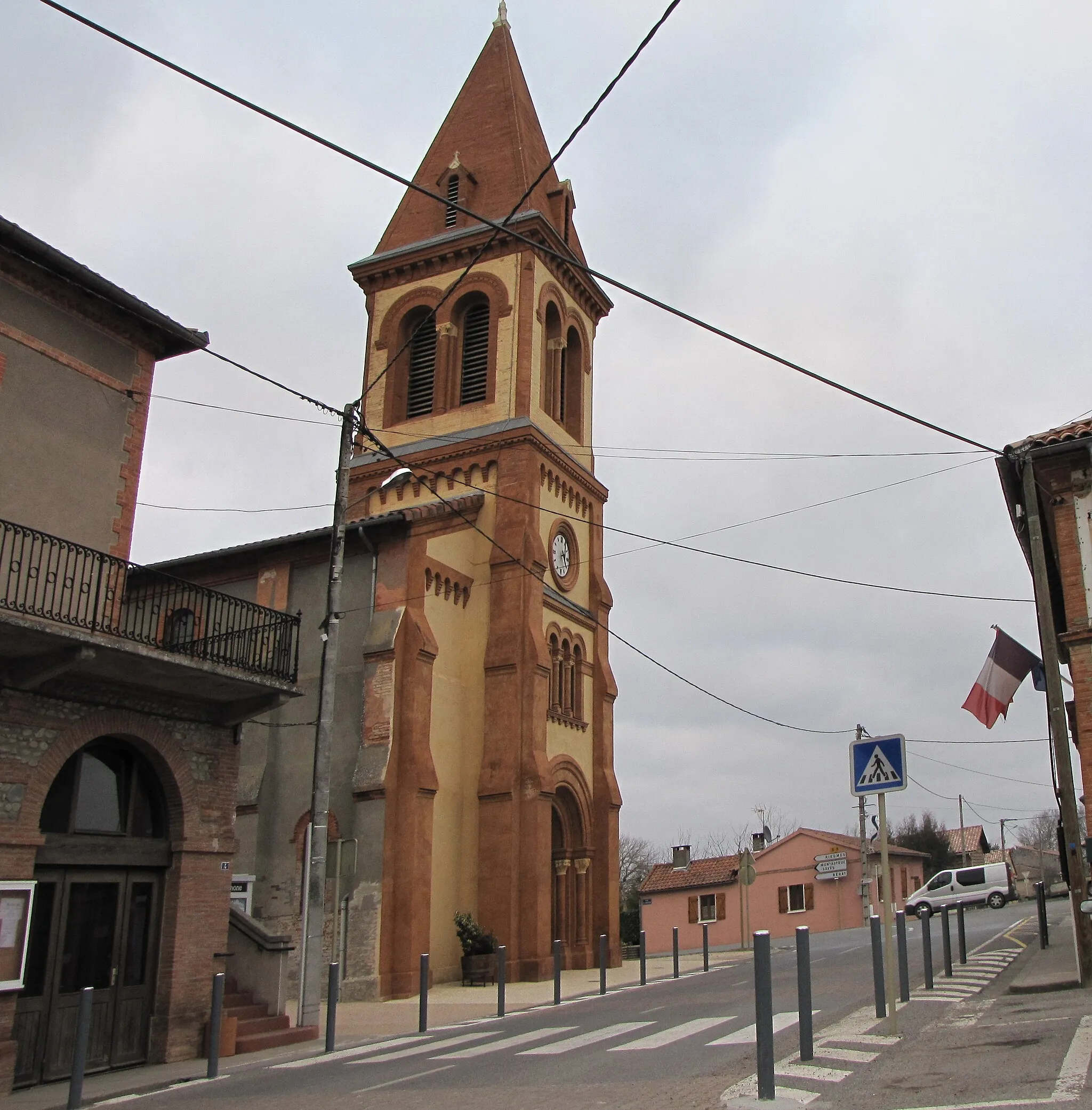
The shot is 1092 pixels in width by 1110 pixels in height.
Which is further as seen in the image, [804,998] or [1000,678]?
[1000,678]

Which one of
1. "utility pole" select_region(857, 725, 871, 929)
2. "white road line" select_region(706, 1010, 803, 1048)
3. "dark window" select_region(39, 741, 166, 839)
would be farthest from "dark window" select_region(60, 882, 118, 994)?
"utility pole" select_region(857, 725, 871, 929)

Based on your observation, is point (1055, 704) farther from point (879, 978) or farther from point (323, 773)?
point (323, 773)

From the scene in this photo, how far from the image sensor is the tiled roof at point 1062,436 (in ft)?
55.6

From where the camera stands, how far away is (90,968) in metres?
12.5

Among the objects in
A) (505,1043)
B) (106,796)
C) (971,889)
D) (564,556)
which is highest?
(564,556)

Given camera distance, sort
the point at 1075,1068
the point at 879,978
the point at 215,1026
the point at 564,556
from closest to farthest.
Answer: the point at 1075,1068 < the point at 879,978 < the point at 215,1026 < the point at 564,556

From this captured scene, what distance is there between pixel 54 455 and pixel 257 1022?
756cm

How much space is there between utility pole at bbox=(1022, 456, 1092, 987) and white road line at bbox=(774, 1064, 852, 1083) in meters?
7.05

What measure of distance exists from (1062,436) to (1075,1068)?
1191 centimetres

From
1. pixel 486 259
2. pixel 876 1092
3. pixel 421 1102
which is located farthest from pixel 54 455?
pixel 486 259

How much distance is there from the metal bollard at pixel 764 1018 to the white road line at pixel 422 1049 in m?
5.70

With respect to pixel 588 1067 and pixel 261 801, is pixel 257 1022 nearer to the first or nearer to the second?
pixel 588 1067

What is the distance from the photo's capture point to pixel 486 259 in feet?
106

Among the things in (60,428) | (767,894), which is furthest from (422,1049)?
(767,894)
